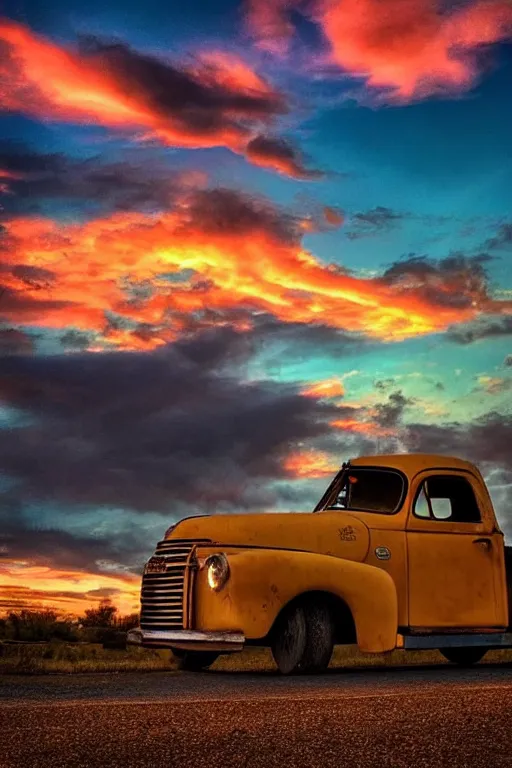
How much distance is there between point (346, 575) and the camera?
41.6 feet

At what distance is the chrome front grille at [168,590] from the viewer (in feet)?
41.7

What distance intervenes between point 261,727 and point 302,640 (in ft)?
15.1

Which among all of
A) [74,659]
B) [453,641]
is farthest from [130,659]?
[453,641]

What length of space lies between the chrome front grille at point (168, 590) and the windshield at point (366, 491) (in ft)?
6.69

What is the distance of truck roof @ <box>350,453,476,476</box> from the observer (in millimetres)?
14172

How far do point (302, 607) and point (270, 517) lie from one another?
113 centimetres

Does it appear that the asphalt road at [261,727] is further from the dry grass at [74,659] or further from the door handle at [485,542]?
the dry grass at [74,659]

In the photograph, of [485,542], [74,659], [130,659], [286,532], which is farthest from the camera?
[74,659]

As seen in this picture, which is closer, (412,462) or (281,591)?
(281,591)

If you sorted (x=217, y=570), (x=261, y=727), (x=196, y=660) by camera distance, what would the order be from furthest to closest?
(x=196, y=660) → (x=217, y=570) → (x=261, y=727)

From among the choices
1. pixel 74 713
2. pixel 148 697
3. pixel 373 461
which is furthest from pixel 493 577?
pixel 74 713

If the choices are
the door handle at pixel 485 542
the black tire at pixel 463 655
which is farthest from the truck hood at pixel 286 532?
the black tire at pixel 463 655

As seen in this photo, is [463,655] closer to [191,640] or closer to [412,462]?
[412,462]

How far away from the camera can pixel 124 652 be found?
19.5 metres
